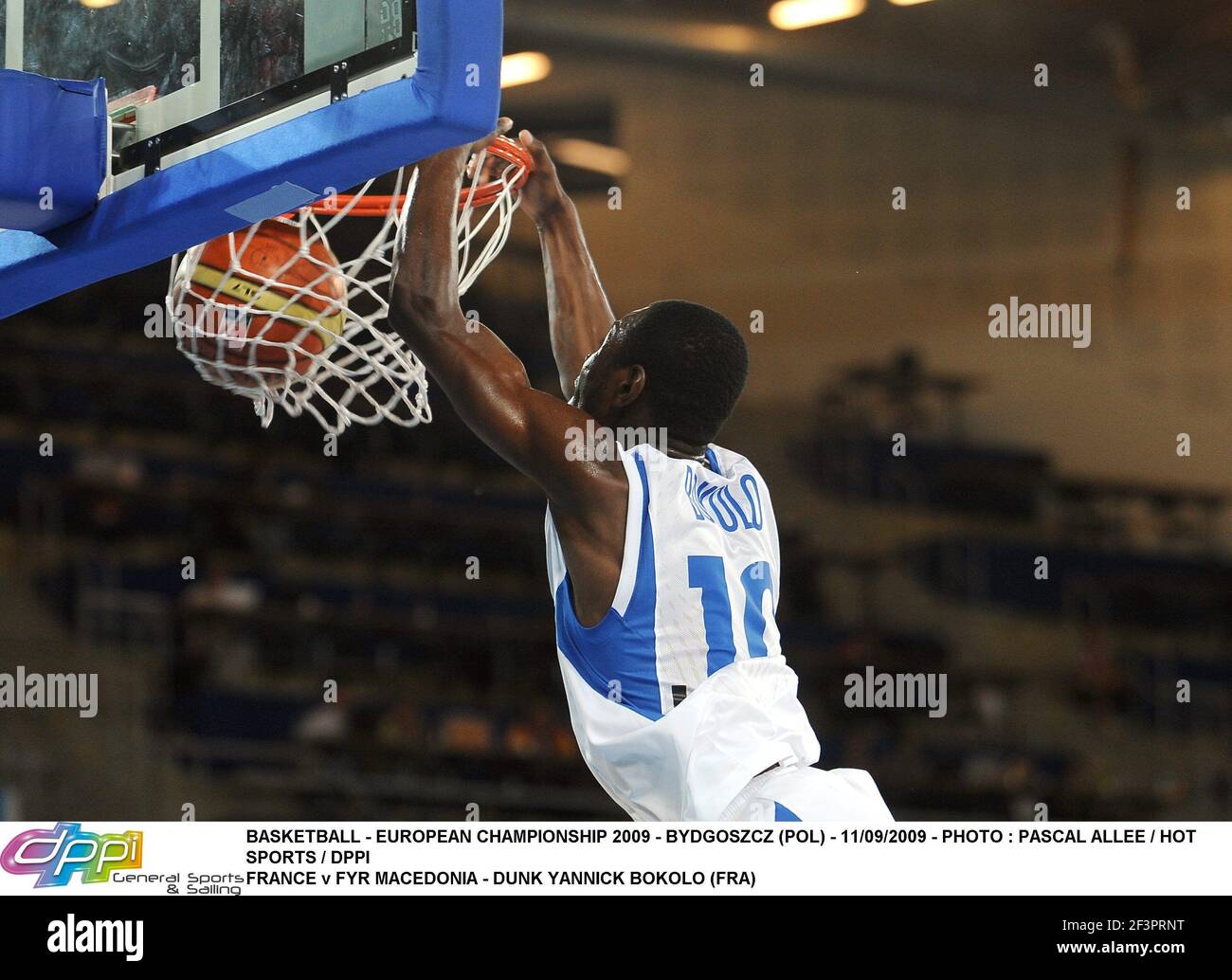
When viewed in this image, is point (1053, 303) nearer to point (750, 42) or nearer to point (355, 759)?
point (750, 42)

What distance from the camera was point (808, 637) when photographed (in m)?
8.31

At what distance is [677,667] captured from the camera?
2957mm

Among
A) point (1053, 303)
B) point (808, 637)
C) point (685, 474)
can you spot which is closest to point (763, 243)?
point (1053, 303)

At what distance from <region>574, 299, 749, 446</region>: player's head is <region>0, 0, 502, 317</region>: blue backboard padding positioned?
2.79 ft

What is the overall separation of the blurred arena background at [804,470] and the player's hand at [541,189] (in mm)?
3713

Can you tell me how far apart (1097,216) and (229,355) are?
7728 millimetres

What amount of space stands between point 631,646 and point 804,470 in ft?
21.9

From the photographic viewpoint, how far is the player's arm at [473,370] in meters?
2.80

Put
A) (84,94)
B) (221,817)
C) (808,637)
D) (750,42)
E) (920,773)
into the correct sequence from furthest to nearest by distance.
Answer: (750,42)
(808,637)
(920,773)
(221,817)
(84,94)

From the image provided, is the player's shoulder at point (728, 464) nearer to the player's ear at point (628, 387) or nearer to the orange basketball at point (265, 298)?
the player's ear at point (628, 387)

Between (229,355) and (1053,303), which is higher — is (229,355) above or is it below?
below
